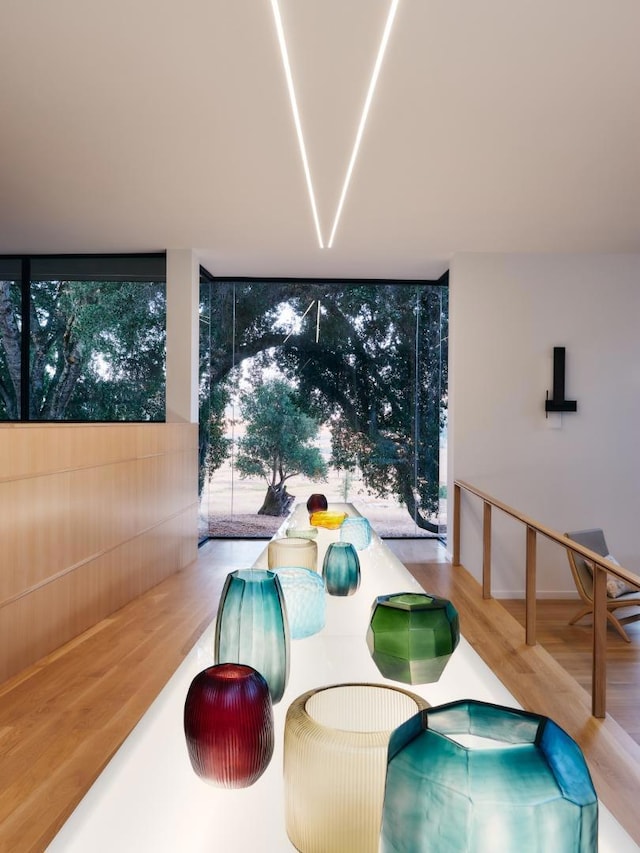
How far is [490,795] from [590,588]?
17.2ft

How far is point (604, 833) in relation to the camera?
0.66 m

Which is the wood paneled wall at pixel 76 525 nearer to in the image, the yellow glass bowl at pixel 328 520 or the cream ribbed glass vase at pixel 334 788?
the yellow glass bowl at pixel 328 520

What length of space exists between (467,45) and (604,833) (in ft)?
9.35

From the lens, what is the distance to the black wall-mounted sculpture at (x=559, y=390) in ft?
19.0

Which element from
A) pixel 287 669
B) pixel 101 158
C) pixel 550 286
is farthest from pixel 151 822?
pixel 550 286

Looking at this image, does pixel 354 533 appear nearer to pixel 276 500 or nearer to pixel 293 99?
pixel 293 99

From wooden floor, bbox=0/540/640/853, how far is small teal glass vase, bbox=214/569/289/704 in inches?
54.4

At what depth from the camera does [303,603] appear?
122cm

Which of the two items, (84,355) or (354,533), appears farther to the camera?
(84,355)

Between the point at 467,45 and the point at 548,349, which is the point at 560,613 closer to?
the point at 548,349

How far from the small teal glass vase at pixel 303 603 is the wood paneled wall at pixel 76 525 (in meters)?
2.16

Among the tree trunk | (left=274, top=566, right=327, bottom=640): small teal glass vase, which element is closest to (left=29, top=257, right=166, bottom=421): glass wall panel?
the tree trunk

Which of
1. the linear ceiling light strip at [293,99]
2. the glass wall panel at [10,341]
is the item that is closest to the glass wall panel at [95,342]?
the glass wall panel at [10,341]

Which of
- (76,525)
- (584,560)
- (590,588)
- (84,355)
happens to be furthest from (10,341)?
(590,588)
